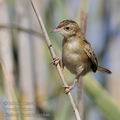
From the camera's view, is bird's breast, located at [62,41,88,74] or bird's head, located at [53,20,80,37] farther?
bird's breast, located at [62,41,88,74]

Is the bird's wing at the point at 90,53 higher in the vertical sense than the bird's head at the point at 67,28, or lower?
lower

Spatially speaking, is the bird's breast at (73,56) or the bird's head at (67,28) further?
the bird's breast at (73,56)

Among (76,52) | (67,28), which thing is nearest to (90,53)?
(76,52)

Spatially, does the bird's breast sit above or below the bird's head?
below

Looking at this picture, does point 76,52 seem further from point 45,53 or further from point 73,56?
point 45,53

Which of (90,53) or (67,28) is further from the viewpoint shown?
(90,53)

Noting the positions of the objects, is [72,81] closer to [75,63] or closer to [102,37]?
[75,63]

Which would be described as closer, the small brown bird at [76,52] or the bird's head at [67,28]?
the bird's head at [67,28]
